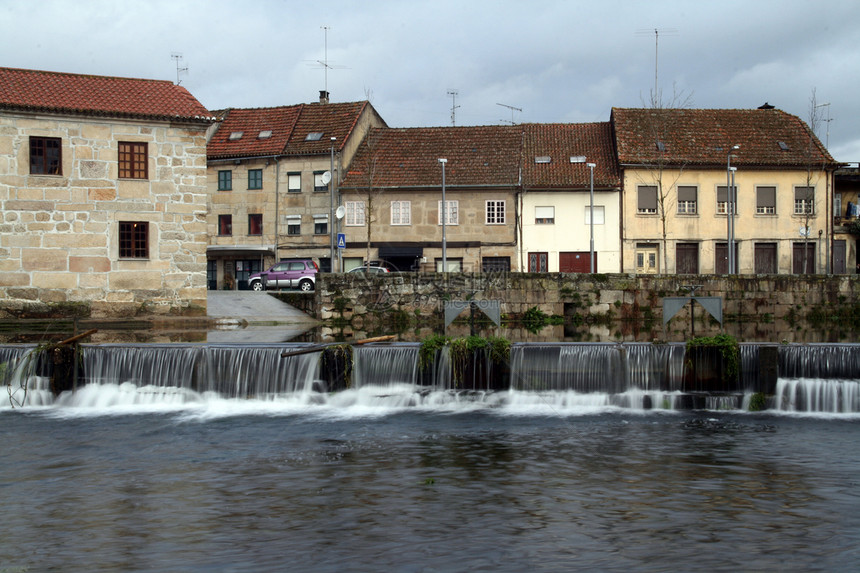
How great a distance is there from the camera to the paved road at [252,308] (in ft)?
104

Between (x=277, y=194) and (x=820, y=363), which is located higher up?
(x=277, y=194)

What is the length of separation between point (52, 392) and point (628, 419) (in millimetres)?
10351

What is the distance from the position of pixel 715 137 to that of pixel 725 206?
3.84 metres

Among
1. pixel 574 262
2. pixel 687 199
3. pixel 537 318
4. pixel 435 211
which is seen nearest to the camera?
pixel 537 318

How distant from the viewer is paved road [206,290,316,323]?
31.6 m

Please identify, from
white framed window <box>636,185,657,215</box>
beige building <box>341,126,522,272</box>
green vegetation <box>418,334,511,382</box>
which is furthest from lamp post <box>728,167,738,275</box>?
green vegetation <box>418,334,511,382</box>

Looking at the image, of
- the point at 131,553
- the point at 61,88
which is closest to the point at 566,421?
the point at 131,553

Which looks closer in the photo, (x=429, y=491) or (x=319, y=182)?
(x=429, y=491)

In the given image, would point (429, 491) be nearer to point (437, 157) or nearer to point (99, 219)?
point (99, 219)

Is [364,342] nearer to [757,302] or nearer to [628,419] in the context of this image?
[628,419]

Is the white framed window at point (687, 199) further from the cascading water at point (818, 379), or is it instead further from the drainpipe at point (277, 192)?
the cascading water at point (818, 379)

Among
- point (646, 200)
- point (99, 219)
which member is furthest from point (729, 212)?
point (99, 219)

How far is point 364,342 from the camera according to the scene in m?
17.5

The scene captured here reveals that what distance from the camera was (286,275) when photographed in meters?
41.3
